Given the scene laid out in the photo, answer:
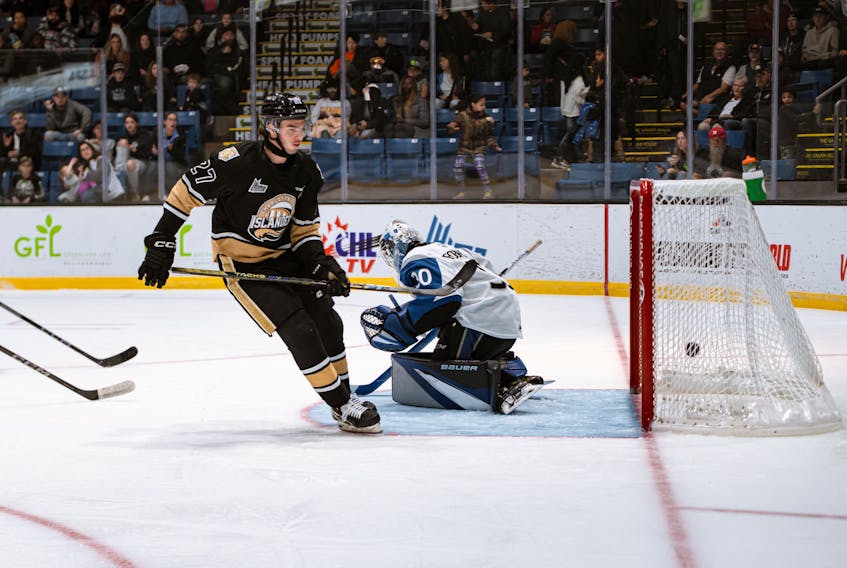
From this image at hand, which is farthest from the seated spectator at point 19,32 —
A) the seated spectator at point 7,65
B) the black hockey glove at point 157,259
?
the black hockey glove at point 157,259

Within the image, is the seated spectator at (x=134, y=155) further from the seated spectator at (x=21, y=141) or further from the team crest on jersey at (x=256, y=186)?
the team crest on jersey at (x=256, y=186)

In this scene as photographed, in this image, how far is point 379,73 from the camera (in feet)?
31.5

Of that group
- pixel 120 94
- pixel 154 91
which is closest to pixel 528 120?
pixel 154 91

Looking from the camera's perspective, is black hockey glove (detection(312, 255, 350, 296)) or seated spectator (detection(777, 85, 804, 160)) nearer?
black hockey glove (detection(312, 255, 350, 296))

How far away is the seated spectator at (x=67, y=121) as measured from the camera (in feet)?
32.2

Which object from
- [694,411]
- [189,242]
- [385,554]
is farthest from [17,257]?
[385,554]

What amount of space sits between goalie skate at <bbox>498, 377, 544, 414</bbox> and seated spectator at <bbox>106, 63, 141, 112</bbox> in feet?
20.7

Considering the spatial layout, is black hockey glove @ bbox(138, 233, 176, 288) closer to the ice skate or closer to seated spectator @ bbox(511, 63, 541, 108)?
the ice skate

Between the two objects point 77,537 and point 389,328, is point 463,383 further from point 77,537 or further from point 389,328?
point 77,537

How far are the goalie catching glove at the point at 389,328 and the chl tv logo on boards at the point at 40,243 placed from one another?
19.3ft

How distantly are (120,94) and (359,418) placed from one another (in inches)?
259

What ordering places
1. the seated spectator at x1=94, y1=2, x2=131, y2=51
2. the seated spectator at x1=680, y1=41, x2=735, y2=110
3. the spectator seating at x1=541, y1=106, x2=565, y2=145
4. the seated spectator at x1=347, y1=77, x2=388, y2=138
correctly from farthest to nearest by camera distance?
the seated spectator at x1=94, y1=2, x2=131, y2=51 → the seated spectator at x1=347, y1=77, x2=388, y2=138 → the spectator seating at x1=541, y1=106, x2=565, y2=145 → the seated spectator at x1=680, y1=41, x2=735, y2=110

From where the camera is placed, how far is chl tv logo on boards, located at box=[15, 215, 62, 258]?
9.61m

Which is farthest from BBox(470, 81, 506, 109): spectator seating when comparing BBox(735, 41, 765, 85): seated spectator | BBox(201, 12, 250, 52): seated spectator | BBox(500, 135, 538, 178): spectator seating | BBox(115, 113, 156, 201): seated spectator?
BBox(115, 113, 156, 201): seated spectator
